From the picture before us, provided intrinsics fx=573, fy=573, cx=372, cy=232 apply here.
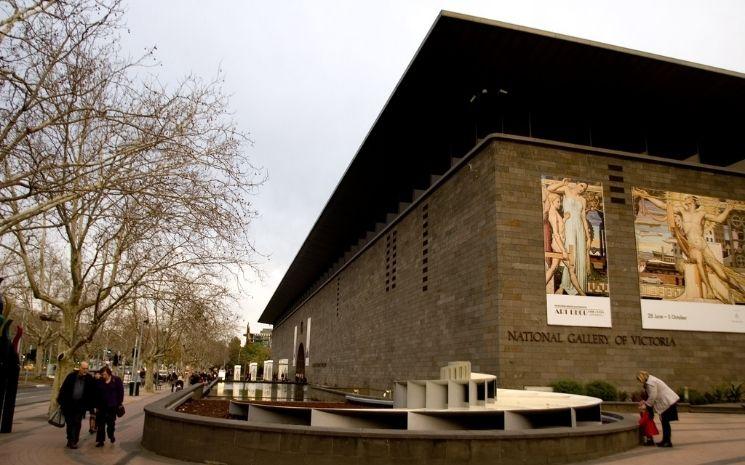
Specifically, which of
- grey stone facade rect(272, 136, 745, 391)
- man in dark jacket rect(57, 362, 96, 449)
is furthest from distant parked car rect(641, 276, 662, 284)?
man in dark jacket rect(57, 362, 96, 449)

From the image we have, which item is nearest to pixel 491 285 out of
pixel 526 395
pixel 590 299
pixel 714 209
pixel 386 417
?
pixel 590 299

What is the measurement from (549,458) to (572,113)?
17.6m

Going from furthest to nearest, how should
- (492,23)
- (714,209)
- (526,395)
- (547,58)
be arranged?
(714,209)
(547,58)
(492,23)
(526,395)

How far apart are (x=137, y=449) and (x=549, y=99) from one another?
18784 millimetres

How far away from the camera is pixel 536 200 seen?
20406 mm

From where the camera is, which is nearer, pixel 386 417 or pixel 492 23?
pixel 386 417

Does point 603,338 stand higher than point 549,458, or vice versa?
point 603,338

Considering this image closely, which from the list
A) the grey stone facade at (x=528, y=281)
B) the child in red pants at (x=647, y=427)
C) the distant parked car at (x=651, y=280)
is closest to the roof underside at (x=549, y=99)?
the grey stone facade at (x=528, y=281)

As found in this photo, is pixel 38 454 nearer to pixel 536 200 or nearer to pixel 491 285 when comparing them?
pixel 491 285

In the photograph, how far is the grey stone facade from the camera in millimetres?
19062

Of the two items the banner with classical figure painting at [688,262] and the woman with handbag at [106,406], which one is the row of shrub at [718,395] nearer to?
the banner with classical figure painting at [688,262]

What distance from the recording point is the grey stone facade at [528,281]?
62.5 feet

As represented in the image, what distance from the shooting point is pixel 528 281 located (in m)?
19.4

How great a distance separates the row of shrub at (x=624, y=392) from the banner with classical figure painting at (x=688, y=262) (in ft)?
7.07
